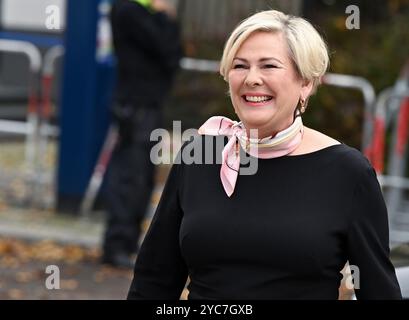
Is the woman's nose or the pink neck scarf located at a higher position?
the woman's nose

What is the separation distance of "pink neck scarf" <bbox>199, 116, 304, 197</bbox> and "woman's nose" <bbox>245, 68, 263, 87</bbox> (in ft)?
0.52

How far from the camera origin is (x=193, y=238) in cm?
331

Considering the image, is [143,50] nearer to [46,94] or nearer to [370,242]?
[46,94]

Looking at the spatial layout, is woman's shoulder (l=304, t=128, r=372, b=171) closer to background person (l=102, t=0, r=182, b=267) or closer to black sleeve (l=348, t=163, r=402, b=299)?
black sleeve (l=348, t=163, r=402, b=299)

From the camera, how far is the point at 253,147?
3342mm

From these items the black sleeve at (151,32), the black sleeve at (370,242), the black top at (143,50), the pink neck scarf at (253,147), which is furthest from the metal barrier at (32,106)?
the black sleeve at (370,242)

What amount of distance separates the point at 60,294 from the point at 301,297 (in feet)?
14.5

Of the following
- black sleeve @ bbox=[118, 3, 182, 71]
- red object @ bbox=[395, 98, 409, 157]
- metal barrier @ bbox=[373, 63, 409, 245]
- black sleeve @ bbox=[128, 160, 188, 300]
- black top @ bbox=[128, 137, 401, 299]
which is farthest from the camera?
red object @ bbox=[395, 98, 409, 157]

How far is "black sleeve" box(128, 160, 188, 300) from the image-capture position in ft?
11.4

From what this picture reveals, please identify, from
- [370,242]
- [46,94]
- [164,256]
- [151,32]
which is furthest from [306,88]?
[46,94]

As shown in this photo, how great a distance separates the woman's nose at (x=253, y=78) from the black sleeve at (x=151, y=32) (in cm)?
467

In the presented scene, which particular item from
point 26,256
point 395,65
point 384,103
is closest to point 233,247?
point 26,256

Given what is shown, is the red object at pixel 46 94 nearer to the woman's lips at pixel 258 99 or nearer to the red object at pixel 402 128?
the red object at pixel 402 128
